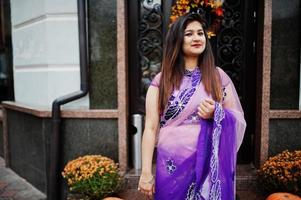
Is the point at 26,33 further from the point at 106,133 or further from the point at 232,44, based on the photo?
the point at 232,44

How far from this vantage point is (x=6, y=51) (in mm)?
6047

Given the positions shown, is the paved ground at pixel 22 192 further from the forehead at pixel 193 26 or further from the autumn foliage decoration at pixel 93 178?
the forehead at pixel 193 26

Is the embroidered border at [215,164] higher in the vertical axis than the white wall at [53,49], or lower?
lower

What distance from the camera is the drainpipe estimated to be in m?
4.09

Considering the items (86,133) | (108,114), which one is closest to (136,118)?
(108,114)

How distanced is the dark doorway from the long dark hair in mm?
4370

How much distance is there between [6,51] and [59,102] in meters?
2.65

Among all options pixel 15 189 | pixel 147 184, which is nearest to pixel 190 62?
pixel 147 184

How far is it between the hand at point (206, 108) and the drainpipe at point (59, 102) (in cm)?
218

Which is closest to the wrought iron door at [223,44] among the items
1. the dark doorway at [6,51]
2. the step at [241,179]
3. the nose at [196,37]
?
the step at [241,179]

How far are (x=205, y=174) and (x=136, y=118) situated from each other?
6.44 ft

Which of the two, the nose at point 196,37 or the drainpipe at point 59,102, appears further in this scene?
the drainpipe at point 59,102

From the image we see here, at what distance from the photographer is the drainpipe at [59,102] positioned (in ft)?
13.4

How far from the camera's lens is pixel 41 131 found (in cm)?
446
